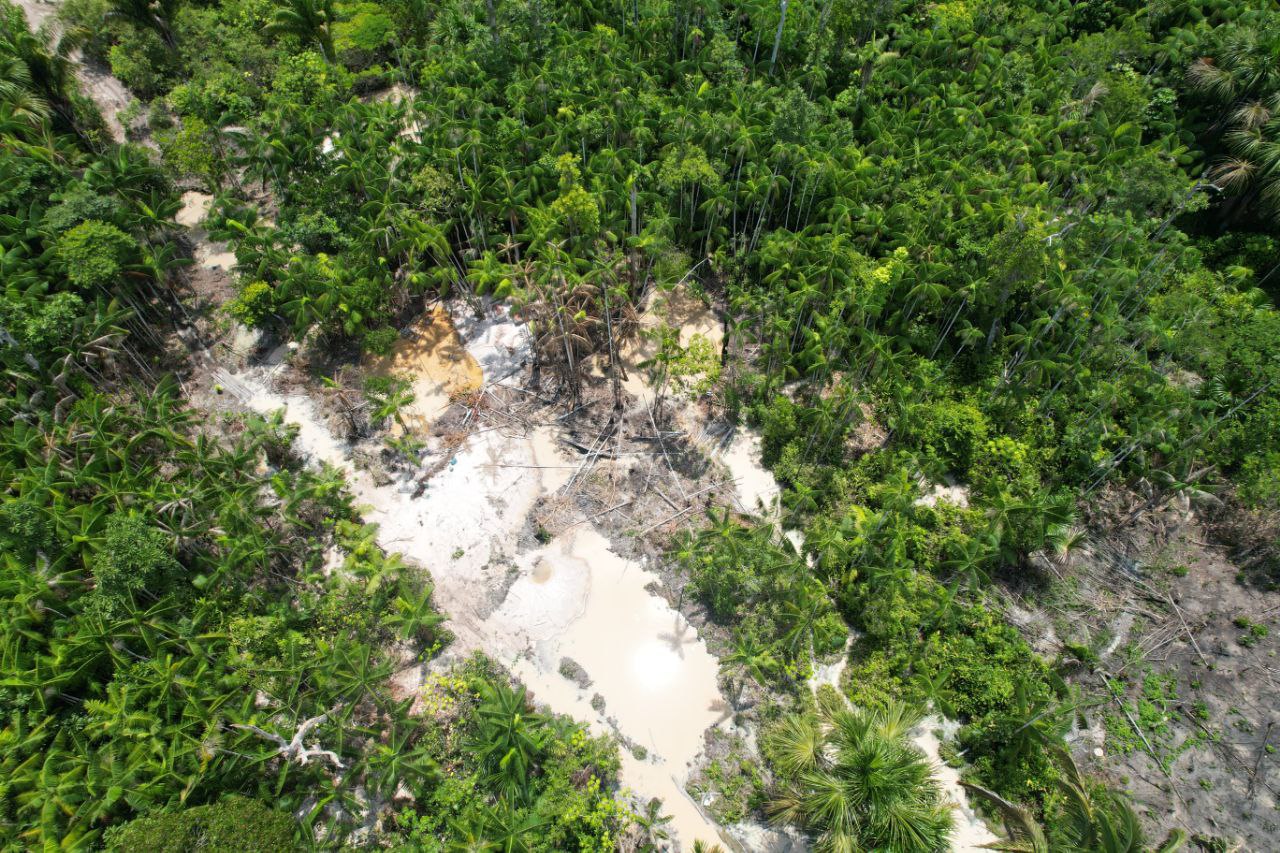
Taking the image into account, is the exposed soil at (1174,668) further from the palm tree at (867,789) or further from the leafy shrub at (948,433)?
the palm tree at (867,789)

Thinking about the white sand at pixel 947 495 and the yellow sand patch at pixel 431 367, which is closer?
the white sand at pixel 947 495

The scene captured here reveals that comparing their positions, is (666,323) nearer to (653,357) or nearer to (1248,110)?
(653,357)

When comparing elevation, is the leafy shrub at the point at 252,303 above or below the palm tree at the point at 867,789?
above

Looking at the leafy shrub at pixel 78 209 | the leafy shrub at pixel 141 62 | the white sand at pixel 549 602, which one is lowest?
the white sand at pixel 549 602

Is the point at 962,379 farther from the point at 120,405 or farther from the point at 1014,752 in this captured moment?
the point at 120,405

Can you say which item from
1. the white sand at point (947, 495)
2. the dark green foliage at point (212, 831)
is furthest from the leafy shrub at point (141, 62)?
the white sand at point (947, 495)

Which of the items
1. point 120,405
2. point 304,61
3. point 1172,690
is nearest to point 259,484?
point 120,405

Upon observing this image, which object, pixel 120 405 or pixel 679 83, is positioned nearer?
pixel 120 405
